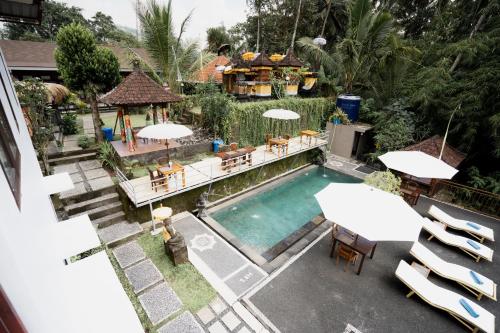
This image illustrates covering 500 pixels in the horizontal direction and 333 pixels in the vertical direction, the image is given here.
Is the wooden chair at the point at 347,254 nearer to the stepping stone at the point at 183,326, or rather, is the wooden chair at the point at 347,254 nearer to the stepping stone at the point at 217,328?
the stepping stone at the point at 217,328

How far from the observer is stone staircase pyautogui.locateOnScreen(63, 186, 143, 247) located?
27.6 feet

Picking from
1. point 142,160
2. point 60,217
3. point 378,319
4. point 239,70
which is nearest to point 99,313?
point 378,319

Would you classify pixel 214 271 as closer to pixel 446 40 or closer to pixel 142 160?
pixel 142 160

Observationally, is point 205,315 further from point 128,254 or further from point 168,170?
point 168,170

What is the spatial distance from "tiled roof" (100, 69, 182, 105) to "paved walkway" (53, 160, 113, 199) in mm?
3240

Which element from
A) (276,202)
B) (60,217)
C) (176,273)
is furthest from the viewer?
(276,202)

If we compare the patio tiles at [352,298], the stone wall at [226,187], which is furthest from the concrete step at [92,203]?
the patio tiles at [352,298]

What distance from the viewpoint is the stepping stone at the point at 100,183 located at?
375 inches

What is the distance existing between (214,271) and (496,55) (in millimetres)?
15923

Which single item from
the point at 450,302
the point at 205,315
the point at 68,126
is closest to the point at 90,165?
the point at 68,126

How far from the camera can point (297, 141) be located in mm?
16703

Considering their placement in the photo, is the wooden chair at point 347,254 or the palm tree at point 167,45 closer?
the wooden chair at point 347,254

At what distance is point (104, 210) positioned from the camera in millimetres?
8992

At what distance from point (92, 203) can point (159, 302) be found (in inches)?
201
